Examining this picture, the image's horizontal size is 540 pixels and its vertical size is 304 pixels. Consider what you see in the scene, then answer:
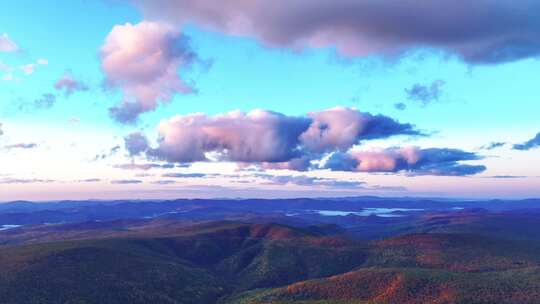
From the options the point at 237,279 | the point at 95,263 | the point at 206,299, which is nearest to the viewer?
the point at 206,299

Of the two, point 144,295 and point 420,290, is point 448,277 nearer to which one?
point 420,290

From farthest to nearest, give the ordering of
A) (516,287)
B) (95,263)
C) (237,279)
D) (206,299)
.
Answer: (237,279) → (95,263) → (206,299) → (516,287)

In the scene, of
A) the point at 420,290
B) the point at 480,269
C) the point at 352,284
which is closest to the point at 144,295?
the point at 352,284

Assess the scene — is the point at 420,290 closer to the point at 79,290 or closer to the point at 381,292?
the point at 381,292

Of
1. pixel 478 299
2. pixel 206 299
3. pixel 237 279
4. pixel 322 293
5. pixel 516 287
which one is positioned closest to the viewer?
pixel 478 299

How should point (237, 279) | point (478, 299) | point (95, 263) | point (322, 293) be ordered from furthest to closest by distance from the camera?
point (237, 279)
point (95, 263)
point (322, 293)
point (478, 299)

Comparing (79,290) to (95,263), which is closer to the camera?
(79,290)

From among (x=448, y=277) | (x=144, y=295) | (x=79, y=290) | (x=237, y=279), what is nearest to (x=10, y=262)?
(x=79, y=290)

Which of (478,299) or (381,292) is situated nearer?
(478,299)

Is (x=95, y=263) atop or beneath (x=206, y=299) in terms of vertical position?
atop
